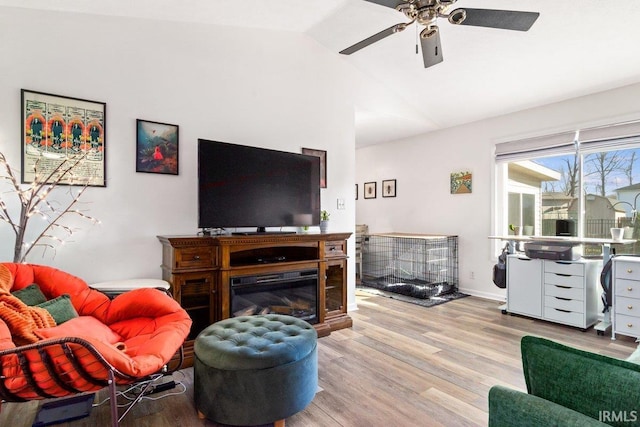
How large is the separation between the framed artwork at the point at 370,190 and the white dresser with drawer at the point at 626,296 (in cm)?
367

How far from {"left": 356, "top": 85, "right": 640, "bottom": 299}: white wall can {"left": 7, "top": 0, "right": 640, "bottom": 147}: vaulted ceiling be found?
0.17 meters

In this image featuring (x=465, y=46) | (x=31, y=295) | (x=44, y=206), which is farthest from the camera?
(x=465, y=46)

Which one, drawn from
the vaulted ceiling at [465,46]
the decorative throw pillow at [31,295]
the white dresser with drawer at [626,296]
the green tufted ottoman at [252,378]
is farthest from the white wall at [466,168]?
the decorative throw pillow at [31,295]

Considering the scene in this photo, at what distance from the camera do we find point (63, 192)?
240 centimetres

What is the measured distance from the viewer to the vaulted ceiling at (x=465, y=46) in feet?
8.67

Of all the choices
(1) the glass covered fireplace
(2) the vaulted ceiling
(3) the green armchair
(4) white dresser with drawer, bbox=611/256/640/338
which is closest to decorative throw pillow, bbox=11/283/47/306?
(1) the glass covered fireplace

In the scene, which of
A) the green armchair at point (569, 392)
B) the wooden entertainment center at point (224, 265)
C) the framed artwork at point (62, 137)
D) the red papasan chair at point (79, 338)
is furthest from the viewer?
the wooden entertainment center at point (224, 265)

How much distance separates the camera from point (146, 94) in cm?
272

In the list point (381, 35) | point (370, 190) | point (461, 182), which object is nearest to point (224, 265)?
point (381, 35)

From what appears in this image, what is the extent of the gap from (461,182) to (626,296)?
7.39ft

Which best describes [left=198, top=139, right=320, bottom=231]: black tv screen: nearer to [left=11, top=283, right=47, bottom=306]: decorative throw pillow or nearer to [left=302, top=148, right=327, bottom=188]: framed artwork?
[left=302, top=148, right=327, bottom=188]: framed artwork

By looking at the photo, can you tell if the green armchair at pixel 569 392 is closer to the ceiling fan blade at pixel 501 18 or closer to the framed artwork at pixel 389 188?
the ceiling fan blade at pixel 501 18

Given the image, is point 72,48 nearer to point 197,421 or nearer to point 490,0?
point 197,421

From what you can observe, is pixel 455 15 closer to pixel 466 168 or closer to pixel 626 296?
pixel 626 296
